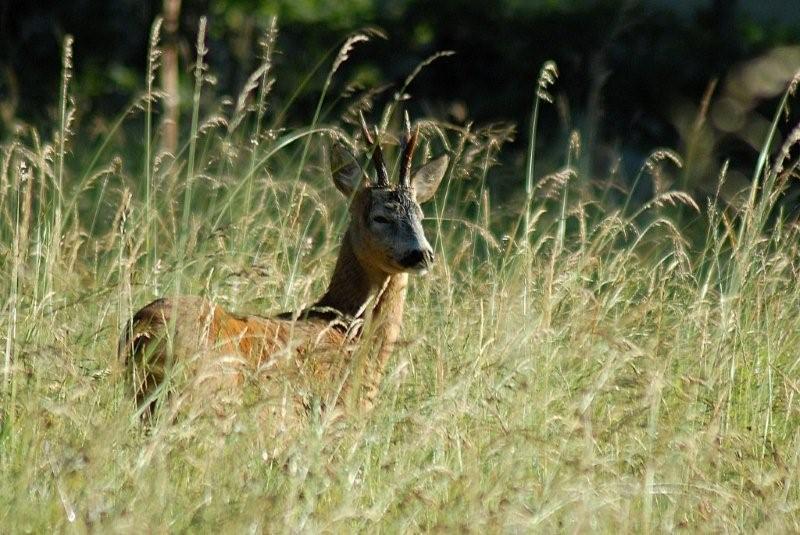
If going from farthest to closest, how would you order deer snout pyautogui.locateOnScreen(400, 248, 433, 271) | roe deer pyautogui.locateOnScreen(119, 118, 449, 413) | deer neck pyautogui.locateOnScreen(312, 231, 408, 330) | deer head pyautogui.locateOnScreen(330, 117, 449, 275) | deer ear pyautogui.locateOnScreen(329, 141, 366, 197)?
deer ear pyautogui.locateOnScreen(329, 141, 366, 197) → deer neck pyautogui.locateOnScreen(312, 231, 408, 330) → deer head pyautogui.locateOnScreen(330, 117, 449, 275) → deer snout pyautogui.locateOnScreen(400, 248, 433, 271) → roe deer pyautogui.locateOnScreen(119, 118, 449, 413)

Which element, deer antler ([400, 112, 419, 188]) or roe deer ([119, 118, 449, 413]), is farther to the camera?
deer antler ([400, 112, 419, 188])

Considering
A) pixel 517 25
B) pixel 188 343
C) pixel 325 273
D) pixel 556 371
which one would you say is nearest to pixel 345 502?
pixel 188 343

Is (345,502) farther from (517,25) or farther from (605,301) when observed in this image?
(517,25)

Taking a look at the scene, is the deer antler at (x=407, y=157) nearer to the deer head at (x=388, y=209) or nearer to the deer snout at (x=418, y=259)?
the deer head at (x=388, y=209)

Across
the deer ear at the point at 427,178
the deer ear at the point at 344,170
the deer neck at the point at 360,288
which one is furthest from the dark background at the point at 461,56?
the deer neck at the point at 360,288

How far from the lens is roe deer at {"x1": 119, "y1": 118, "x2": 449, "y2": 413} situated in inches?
175

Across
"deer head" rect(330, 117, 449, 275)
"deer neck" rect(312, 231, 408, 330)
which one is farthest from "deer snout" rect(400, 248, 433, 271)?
"deer neck" rect(312, 231, 408, 330)

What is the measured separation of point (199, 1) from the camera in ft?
34.5

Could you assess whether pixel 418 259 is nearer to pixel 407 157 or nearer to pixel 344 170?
pixel 407 157

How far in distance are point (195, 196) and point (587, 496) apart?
4573 millimetres

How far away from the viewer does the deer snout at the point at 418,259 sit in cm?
557

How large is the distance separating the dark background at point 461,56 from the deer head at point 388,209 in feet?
15.9

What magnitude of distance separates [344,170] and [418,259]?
2.27 feet

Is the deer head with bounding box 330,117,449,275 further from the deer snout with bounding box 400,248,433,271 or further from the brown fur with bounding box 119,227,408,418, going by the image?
the brown fur with bounding box 119,227,408,418
